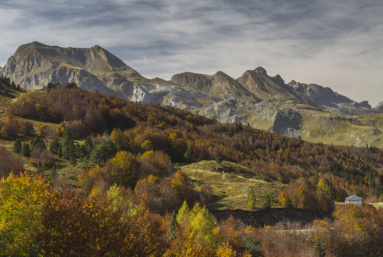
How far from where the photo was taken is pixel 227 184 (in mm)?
106000

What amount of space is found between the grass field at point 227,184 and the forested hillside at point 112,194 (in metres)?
3.13

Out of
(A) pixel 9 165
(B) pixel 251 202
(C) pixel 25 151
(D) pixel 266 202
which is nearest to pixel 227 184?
(D) pixel 266 202

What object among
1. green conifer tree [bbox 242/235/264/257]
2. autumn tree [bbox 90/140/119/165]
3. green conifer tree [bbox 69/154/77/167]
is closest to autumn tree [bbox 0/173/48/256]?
green conifer tree [bbox 242/235/264/257]

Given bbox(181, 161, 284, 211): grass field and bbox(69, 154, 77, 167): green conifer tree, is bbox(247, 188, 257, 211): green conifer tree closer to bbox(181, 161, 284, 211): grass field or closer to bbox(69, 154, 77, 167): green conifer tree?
bbox(181, 161, 284, 211): grass field

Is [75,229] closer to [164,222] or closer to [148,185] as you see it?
[164,222]

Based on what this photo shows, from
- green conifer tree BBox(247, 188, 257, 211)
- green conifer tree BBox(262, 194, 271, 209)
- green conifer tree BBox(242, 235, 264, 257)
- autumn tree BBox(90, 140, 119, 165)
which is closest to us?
green conifer tree BBox(242, 235, 264, 257)

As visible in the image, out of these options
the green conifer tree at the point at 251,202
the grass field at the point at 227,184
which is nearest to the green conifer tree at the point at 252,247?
the grass field at the point at 227,184

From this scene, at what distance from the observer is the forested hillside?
24266mm

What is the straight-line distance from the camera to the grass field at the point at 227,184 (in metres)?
86.9

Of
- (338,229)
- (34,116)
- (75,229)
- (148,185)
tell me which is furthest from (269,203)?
(34,116)

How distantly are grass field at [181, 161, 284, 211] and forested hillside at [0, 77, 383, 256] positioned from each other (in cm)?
313

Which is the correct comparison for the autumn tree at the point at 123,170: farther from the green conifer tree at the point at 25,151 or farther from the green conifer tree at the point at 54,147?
the green conifer tree at the point at 25,151

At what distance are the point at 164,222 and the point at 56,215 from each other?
34.5 m

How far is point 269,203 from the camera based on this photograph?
286ft
